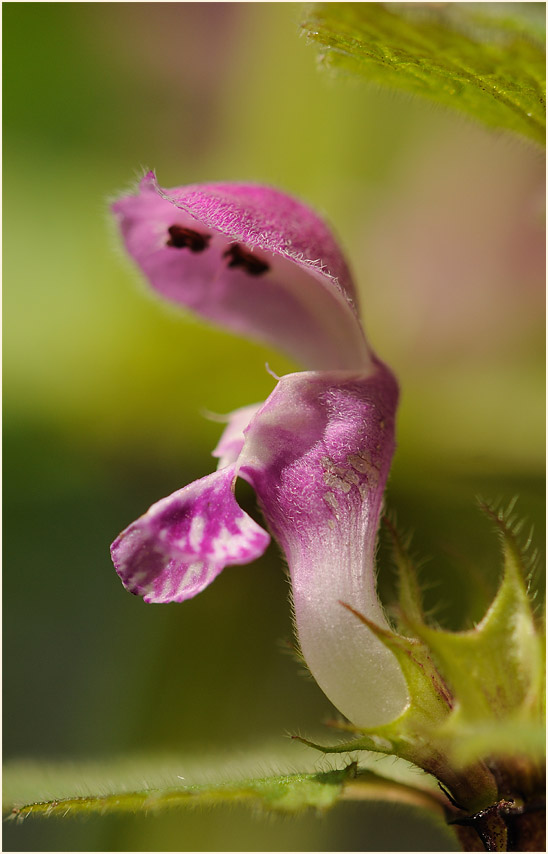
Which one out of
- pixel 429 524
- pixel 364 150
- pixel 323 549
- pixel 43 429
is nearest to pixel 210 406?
pixel 43 429

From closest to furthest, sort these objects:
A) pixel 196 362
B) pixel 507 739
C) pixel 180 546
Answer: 1. pixel 507 739
2. pixel 180 546
3. pixel 196 362

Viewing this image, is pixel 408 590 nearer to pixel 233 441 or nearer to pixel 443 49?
pixel 233 441

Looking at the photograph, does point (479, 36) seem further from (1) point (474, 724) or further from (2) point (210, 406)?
(2) point (210, 406)

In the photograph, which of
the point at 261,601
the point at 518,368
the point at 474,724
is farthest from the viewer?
the point at 518,368

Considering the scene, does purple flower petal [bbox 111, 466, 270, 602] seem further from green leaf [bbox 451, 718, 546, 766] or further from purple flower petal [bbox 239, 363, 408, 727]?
green leaf [bbox 451, 718, 546, 766]

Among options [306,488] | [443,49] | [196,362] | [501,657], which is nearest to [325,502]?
[306,488]

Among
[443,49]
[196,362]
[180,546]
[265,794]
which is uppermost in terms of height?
[443,49]
